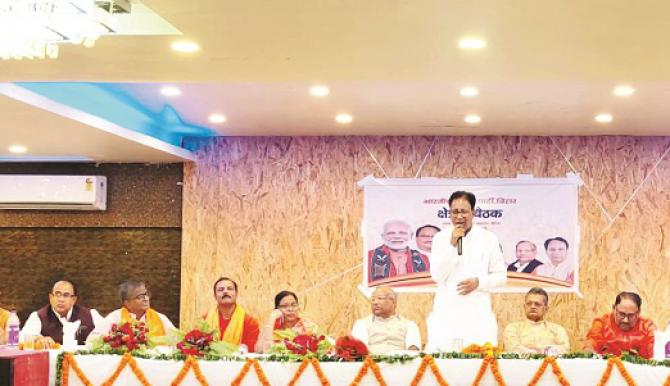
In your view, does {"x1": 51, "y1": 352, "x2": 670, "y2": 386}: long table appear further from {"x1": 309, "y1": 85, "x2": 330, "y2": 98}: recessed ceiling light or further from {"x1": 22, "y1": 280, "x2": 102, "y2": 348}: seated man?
{"x1": 22, "y1": 280, "x2": 102, "y2": 348}: seated man

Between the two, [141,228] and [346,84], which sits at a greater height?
[346,84]

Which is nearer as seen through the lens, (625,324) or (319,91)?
(319,91)

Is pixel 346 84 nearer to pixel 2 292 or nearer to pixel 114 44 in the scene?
pixel 114 44

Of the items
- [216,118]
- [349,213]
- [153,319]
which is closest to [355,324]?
[153,319]

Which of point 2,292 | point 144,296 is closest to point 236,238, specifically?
point 144,296

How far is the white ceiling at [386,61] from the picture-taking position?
160 inches

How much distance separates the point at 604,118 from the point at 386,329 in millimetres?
2445

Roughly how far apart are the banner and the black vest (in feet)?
7.88

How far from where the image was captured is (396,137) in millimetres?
8781

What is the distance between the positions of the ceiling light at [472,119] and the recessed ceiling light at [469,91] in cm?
85

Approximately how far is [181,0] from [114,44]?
86 centimetres

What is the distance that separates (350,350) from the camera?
5105mm

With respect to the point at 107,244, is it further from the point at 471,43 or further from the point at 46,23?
the point at 471,43

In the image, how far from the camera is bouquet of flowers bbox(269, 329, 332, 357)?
204 inches
